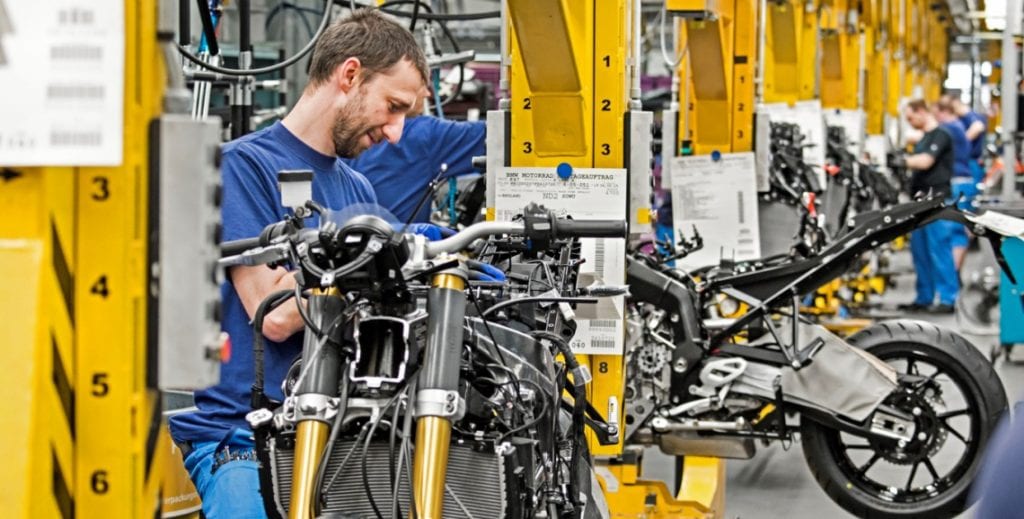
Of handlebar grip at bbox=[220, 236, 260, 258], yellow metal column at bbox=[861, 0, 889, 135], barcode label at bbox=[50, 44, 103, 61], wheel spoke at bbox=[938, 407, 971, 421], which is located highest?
yellow metal column at bbox=[861, 0, 889, 135]

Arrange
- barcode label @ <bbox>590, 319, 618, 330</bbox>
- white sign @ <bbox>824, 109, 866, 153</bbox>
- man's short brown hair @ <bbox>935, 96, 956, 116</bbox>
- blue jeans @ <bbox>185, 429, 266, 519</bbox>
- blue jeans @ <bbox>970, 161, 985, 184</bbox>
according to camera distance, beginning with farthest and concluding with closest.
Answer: blue jeans @ <bbox>970, 161, 985, 184</bbox>, man's short brown hair @ <bbox>935, 96, 956, 116</bbox>, white sign @ <bbox>824, 109, 866, 153</bbox>, barcode label @ <bbox>590, 319, 618, 330</bbox>, blue jeans @ <bbox>185, 429, 266, 519</bbox>

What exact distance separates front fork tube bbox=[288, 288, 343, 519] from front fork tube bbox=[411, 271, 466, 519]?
7.1 inches

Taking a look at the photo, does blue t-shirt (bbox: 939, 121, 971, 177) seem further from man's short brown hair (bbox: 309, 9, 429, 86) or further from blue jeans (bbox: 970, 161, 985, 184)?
man's short brown hair (bbox: 309, 9, 429, 86)

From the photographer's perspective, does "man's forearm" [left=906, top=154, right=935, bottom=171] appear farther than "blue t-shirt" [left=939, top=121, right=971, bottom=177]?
No

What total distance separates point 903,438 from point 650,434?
1030mm

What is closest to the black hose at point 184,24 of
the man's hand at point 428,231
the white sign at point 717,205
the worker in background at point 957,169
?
the man's hand at point 428,231

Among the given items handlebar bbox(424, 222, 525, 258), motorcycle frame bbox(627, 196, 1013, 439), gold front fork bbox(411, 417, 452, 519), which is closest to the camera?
gold front fork bbox(411, 417, 452, 519)

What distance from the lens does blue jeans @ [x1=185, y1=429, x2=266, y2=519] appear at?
3467 mm

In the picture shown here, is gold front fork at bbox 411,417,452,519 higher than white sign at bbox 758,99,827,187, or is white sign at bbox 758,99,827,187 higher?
white sign at bbox 758,99,827,187

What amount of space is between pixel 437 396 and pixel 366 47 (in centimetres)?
136

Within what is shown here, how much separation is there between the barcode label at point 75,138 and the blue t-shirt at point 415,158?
15.7ft

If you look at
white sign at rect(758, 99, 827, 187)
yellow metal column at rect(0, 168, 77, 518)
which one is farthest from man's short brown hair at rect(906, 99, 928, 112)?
yellow metal column at rect(0, 168, 77, 518)

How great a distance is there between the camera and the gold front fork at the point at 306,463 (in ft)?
9.21

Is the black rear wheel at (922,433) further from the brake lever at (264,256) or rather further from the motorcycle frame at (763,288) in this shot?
the brake lever at (264,256)
